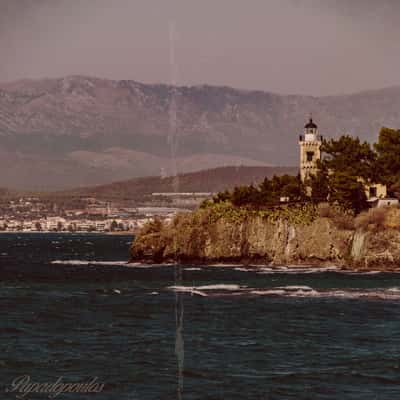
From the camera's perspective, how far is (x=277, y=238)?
6058 inches

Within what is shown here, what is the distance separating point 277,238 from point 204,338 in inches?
3025

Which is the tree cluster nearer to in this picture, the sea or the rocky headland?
the rocky headland

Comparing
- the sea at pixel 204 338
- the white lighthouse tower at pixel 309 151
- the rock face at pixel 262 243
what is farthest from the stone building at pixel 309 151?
the sea at pixel 204 338

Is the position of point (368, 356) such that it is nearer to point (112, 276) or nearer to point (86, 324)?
point (86, 324)

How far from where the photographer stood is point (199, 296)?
344 feet

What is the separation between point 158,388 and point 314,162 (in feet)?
401

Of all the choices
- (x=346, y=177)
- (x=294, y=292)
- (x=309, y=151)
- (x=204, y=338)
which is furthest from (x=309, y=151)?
(x=204, y=338)

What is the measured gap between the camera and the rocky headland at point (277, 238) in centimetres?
14138

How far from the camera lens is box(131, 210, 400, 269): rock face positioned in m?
141

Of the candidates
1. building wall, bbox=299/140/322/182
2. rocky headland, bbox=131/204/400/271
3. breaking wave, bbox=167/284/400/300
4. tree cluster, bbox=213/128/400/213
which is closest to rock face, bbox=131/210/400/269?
rocky headland, bbox=131/204/400/271

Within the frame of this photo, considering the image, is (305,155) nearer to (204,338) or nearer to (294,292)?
(294,292)

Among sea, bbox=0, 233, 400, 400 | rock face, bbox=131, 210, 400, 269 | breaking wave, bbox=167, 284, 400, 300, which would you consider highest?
rock face, bbox=131, 210, 400, 269

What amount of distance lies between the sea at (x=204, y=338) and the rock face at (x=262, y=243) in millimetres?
14271

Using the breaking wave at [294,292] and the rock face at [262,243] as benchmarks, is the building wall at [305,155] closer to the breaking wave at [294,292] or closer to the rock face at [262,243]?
the rock face at [262,243]
